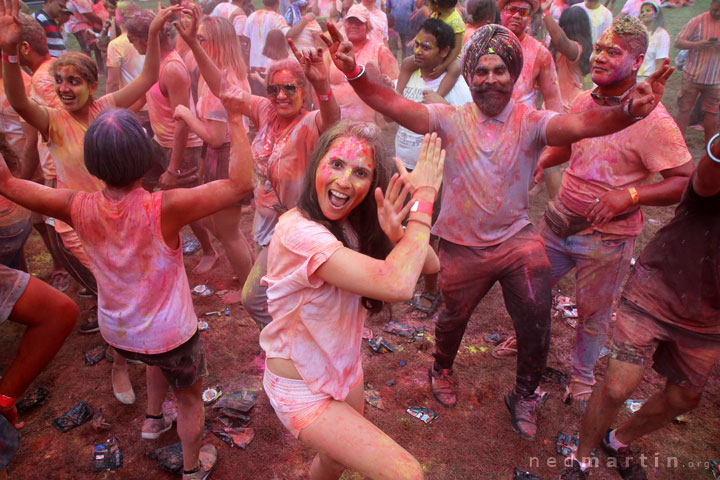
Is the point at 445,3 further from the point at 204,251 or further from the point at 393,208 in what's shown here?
the point at 393,208

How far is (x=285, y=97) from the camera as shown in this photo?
3.37 metres

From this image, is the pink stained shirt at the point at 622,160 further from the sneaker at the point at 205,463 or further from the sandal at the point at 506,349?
the sneaker at the point at 205,463

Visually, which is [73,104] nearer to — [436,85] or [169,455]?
[169,455]

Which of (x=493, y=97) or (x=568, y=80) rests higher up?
(x=493, y=97)

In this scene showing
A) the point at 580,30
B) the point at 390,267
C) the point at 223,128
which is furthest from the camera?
the point at 580,30

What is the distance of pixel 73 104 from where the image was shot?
10.9ft

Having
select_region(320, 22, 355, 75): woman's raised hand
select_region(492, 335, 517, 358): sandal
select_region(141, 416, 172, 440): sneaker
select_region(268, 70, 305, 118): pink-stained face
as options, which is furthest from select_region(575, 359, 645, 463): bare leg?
select_region(141, 416, 172, 440): sneaker

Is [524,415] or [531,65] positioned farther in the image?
[531,65]

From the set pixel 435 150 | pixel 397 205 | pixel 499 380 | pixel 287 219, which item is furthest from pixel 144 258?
pixel 499 380

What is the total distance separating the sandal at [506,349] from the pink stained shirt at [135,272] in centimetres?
262

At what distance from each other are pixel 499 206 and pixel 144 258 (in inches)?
81.3

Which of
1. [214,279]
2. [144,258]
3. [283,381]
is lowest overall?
[214,279]

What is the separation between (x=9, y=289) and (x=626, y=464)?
12.3 ft

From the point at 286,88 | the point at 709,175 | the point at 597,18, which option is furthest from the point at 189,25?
the point at 597,18
